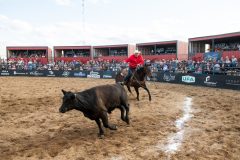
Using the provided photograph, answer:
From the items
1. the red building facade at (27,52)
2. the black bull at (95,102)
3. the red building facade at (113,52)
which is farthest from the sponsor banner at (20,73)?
the black bull at (95,102)

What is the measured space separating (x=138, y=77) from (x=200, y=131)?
18.7 ft

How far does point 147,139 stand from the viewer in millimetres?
7113

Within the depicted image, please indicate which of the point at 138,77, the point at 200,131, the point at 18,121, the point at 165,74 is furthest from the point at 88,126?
the point at 165,74

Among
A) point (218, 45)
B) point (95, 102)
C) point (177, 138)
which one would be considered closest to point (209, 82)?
point (218, 45)

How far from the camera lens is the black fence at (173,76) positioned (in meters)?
18.9

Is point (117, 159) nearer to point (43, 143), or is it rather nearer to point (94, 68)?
point (43, 143)

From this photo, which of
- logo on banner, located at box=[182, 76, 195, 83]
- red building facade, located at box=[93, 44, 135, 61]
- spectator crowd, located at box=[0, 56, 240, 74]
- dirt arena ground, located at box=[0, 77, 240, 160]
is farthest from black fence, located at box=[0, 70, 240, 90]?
red building facade, located at box=[93, 44, 135, 61]

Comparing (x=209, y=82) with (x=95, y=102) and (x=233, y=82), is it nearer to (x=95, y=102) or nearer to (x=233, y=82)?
(x=233, y=82)

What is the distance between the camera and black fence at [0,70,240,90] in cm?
1891

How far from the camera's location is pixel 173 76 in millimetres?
24781

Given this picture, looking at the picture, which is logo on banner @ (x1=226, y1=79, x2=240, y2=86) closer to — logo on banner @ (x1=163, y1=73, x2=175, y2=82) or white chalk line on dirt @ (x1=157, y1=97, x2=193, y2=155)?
logo on banner @ (x1=163, y1=73, x2=175, y2=82)

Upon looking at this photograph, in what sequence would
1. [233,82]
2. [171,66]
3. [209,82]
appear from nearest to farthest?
[233,82], [209,82], [171,66]

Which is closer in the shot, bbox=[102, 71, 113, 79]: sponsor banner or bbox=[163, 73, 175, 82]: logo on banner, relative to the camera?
bbox=[163, 73, 175, 82]: logo on banner

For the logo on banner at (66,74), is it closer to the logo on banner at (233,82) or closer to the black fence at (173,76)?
the black fence at (173,76)
